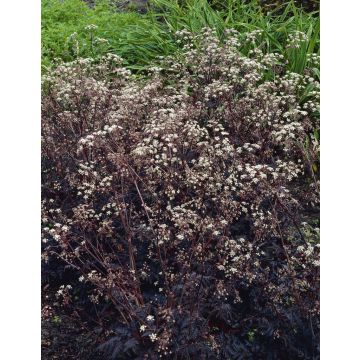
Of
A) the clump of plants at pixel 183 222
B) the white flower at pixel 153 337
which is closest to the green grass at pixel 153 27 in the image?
the clump of plants at pixel 183 222

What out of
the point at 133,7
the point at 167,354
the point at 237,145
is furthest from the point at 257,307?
the point at 133,7

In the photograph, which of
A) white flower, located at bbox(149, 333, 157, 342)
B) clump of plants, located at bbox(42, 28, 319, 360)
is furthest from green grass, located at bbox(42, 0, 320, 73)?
white flower, located at bbox(149, 333, 157, 342)

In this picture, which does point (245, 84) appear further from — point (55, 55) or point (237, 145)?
point (55, 55)

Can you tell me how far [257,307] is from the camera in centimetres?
340

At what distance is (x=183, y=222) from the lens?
319 cm

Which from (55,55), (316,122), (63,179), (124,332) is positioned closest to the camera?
(124,332)

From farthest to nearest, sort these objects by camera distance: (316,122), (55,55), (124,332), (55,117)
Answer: (55,55) < (316,122) < (55,117) < (124,332)

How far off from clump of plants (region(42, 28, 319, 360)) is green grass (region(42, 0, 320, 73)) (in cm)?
101

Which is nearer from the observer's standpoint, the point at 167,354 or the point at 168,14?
the point at 167,354

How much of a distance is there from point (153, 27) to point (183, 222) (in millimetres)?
4112

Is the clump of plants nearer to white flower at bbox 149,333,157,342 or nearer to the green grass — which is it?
white flower at bbox 149,333,157,342

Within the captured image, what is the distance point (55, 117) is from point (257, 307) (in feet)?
7.69

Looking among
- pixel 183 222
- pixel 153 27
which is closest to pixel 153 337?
pixel 183 222

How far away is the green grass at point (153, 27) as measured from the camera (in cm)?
631
